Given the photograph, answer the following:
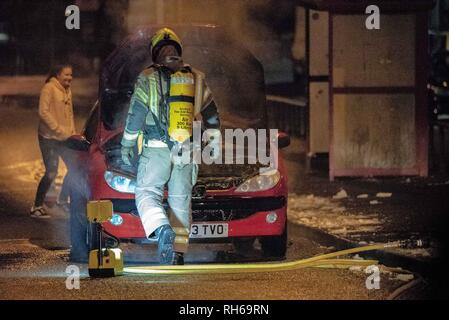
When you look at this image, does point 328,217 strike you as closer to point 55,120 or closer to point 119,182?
point 119,182

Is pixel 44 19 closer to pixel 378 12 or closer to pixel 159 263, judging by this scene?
pixel 378 12

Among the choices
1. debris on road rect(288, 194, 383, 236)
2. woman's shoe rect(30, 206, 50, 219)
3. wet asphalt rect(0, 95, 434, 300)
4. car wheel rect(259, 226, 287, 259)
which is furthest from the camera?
woman's shoe rect(30, 206, 50, 219)

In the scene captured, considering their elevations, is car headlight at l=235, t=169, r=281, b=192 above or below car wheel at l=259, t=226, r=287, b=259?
above

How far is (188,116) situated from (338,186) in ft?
21.5

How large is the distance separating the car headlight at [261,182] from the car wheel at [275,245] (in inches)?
17.9

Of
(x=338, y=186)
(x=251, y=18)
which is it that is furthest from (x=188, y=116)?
(x=251, y=18)

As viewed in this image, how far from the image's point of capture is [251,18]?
20.5 m

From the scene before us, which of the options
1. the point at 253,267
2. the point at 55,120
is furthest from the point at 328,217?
the point at 55,120

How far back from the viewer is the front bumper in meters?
10.4

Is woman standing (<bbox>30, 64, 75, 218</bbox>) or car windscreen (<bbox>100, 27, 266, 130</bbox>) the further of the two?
woman standing (<bbox>30, 64, 75, 218</bbox>)

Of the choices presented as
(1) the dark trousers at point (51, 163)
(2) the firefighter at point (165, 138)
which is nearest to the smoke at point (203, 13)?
(1) the dark trousers at point (51, 163)

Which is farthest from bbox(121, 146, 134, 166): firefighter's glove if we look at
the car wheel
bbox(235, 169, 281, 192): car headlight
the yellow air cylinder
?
the car wheel

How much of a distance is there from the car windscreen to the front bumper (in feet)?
4.14

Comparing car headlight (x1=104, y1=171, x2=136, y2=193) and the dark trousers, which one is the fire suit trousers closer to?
car headlight (x1=104, y1=171, x2=136, y2=193)
